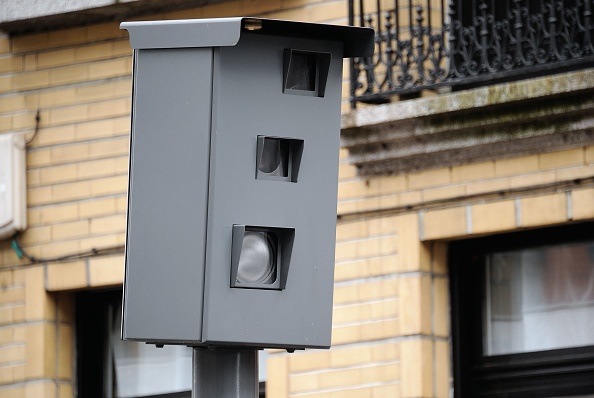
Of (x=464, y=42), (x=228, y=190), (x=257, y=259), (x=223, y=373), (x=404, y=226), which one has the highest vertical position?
(x=464, y=42)

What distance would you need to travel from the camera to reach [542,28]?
7734 mm

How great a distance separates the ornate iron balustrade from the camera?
7707 millimetres

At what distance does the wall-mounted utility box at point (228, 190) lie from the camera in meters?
3.97

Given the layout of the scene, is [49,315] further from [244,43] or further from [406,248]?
[244,43]

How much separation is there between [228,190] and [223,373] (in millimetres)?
518

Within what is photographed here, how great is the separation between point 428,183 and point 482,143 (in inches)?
17.1

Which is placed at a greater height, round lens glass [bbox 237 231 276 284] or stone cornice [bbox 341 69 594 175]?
stone cornice [bbox 341 69 594 175]

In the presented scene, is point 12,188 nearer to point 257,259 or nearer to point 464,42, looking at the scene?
point 464,42

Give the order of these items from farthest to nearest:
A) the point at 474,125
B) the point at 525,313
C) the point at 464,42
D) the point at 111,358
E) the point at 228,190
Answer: the point at 111,358
the point at 525,313
the point at 464,42
the point at 474,125
the point at 228,190

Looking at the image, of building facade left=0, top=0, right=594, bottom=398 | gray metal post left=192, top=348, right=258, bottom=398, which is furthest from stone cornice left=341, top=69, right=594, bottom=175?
gray metal post left=192, top=348, right=258, bottom=398

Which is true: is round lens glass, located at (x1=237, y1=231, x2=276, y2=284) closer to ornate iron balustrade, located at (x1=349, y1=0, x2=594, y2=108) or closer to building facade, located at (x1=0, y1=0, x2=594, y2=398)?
building facade, located at (x1=0, y1=0, x2=594, y2=398)

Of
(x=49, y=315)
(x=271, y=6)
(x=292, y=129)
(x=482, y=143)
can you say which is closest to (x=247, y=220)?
(x=292, y=129)

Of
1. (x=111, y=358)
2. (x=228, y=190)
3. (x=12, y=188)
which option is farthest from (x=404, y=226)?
(x=228, y=190)

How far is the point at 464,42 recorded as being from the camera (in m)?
7.99
